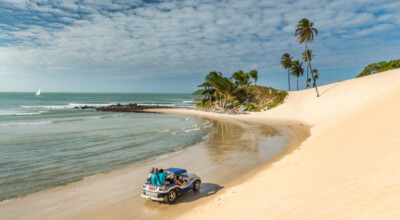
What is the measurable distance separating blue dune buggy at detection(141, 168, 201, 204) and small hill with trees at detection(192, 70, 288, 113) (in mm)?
51430

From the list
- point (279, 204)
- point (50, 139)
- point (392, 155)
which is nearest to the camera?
point (279, 204)

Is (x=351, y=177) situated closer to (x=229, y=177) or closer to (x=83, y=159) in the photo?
(x=229, y=177)

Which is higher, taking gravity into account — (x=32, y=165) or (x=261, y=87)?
(x=261, y=87)

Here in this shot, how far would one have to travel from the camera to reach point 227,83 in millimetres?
74188

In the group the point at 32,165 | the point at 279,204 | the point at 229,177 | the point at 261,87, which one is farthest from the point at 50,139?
the point at 261,87

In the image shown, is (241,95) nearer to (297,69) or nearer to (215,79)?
(215,79)

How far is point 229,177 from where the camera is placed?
16297 mm

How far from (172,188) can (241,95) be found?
218 feet

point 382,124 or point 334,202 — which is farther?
point 382,124

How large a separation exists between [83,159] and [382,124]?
2497cm

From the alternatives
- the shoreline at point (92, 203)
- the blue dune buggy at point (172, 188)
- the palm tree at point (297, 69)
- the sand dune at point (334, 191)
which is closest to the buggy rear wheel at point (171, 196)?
the blue dune buggy at point (172, 188)

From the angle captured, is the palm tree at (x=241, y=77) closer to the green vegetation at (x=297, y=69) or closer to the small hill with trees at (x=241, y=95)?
the small hill with trees at (x=241, y=95)

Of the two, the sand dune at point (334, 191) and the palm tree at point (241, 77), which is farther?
the palm tree at point (241, 77)

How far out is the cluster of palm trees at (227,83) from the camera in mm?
75000
